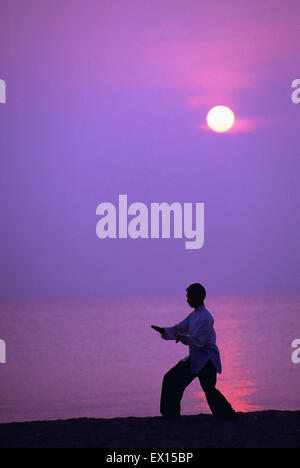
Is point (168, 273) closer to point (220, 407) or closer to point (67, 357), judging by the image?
point (67, 357)

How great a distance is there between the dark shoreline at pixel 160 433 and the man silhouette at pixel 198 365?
181 mm

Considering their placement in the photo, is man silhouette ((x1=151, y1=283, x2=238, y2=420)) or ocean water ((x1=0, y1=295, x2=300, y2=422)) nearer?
man silhouette ((x1=151, y1=283, x2=238, y2=420))

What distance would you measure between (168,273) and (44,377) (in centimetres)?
12281

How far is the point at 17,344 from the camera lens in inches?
1553

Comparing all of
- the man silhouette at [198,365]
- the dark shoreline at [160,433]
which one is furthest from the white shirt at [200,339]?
the dark shoreline at [160,433]

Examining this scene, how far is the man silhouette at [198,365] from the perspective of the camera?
30.6 ft

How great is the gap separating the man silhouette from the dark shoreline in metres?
0.18

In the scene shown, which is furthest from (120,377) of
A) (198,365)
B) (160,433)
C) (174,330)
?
(160,433)

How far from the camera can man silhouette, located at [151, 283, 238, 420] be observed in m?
9.34

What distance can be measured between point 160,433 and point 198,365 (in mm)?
1140

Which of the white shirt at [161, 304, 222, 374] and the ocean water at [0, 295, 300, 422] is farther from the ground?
the ocean water at [0, 295, 300, 422]

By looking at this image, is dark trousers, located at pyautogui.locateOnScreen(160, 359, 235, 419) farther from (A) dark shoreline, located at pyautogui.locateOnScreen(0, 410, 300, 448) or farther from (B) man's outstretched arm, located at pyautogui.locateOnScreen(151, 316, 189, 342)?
(B) man's outstretched arm, located at pyautogui.locateOnScreen(151, 316, 189, 342)

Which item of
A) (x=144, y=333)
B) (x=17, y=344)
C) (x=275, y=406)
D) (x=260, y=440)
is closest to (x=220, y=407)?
(x=260, y=440)

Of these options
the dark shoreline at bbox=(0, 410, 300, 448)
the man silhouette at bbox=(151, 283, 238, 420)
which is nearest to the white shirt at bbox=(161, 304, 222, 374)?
the man silhouette at bbox=(151, 283, 238, 420)
